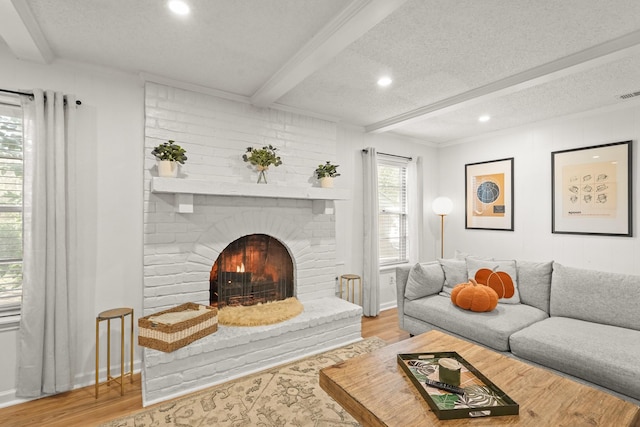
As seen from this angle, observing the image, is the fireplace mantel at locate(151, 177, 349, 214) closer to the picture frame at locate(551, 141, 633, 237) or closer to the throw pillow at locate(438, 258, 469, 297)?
the throw pillow at locate(438, 258, 469, 297)

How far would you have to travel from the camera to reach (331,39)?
1.86 metres

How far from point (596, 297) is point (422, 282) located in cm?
136

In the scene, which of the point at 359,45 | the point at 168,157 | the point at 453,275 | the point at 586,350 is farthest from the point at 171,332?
the point at 586,350

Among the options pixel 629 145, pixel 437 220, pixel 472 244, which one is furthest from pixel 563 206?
pixel 437 220

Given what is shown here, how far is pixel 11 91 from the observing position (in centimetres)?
209

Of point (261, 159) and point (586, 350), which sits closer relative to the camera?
point (586, 350)

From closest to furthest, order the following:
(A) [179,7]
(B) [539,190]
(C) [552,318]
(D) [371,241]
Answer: (A) [179,7] < (C) [552,318] < (B) [539,190] < (D) [371,241]

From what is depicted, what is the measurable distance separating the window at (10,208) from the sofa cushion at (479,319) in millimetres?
3224

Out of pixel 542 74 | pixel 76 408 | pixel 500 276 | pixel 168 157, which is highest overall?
pixel 542 74

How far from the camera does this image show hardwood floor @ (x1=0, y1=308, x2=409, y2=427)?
6.42ft

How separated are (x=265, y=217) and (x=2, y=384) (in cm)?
218

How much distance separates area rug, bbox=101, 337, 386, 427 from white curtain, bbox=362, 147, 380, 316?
4.98ft

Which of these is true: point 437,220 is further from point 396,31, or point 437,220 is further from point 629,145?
point 396,31

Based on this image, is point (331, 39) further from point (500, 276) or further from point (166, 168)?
point (500, 276)
